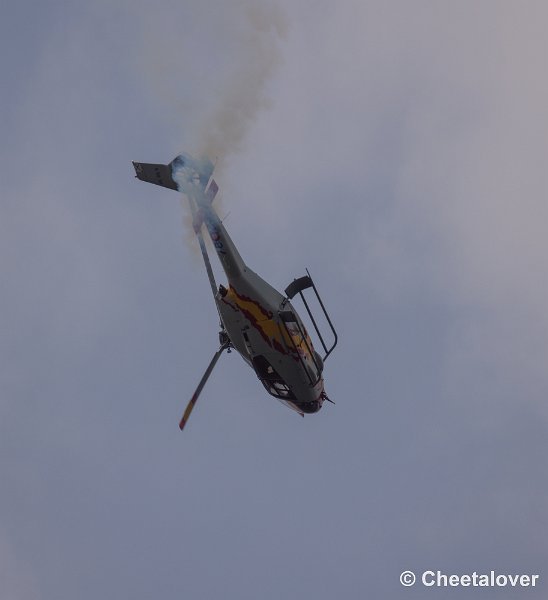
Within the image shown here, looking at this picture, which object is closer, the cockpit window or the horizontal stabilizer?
the horizontal stabilizer

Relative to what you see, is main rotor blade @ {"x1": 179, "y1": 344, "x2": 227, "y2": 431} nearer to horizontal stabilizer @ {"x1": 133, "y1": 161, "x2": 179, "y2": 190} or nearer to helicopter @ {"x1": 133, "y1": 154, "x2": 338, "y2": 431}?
helicopter @ {"x1": 133, "y1": 154, "x2": 338, "y2": 431}

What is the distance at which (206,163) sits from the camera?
49250 mm

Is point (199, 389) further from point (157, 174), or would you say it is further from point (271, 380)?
point (157, 174)

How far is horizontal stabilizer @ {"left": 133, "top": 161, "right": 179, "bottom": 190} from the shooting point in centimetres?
5012

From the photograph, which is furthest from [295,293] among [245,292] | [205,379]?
[205,379]

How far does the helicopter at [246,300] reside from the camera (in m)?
49.6

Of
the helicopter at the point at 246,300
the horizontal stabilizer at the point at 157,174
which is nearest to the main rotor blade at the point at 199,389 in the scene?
the helicopter at the point at 246,300

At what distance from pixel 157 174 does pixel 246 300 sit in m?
6.33

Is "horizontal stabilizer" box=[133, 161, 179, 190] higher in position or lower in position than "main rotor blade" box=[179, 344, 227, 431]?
higher

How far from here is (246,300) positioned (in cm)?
4975

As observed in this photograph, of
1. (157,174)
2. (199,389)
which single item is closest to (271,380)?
(199,389)

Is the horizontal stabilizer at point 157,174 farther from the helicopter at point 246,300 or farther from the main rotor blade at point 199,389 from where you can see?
the main rotor blade at point 199,389

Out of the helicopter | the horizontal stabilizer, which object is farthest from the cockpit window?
the horizontal stabilizer

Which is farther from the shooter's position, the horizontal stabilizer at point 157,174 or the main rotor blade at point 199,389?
the main rotor blade at point 199,389
